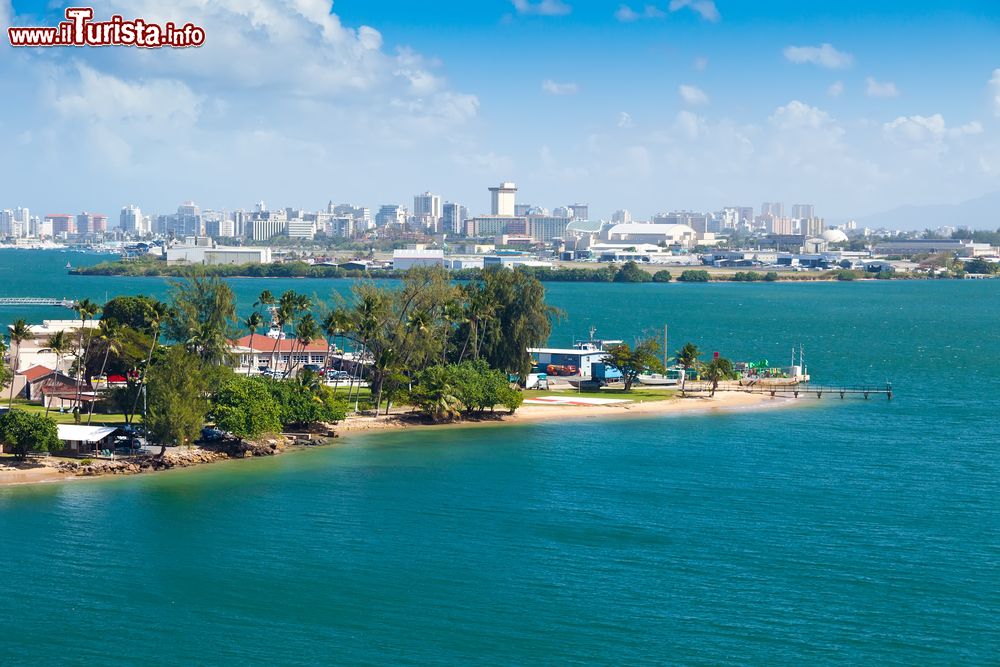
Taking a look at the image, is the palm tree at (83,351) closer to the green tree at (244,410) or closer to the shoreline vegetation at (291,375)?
Result: the shoreline vegetation at (291,375)

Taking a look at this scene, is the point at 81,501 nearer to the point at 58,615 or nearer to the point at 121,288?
the point at 58,615

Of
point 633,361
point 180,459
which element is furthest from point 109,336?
point 633,361

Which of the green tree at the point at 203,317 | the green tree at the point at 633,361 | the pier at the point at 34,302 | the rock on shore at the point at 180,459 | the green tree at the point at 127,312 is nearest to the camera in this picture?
the rock on shore at the point at 180,459

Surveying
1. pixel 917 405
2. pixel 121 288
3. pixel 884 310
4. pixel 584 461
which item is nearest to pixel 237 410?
pixel 584 461

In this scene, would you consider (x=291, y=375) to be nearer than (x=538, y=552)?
No

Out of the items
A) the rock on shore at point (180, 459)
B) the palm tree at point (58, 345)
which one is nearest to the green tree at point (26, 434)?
the rock on shore at point (180, 459)

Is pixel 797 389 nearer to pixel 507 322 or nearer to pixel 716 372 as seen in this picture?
pixel 716 372

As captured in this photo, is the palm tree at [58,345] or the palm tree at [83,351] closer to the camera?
the palm tree at [58,345]

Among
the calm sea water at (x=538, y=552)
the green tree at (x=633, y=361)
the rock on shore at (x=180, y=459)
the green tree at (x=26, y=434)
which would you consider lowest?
the calm sea water at (x=538, y=552)
